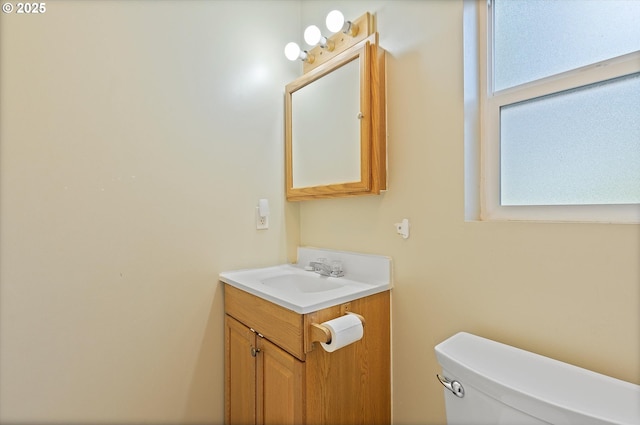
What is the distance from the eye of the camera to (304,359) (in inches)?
41.3

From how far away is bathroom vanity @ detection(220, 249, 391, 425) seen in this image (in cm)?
106

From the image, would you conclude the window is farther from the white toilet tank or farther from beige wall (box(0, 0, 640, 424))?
the white toilet tank

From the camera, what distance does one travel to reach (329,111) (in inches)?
60.8

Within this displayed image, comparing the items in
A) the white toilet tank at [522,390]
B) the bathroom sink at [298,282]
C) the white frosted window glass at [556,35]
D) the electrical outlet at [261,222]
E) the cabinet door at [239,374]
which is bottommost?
the cabinet door at [239,374]

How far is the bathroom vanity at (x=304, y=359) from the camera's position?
1063 millimetres

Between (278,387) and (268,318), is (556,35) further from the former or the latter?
(278,387)

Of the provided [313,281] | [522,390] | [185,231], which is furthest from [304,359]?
[185,231]

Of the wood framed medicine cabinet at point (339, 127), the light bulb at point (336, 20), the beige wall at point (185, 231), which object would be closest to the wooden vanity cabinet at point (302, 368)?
the beige wall at point (185, 231)

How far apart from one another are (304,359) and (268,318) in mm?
234

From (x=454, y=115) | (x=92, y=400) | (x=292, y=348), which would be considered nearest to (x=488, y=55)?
(x=454, y=115)

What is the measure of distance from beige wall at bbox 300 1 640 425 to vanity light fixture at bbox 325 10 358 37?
12 cm

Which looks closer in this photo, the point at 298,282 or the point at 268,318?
the point at 268,318

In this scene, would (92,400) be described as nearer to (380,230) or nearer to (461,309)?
(380,230)

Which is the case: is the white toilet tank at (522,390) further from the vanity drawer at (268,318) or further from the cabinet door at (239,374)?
the cabinet door at (239,374)
